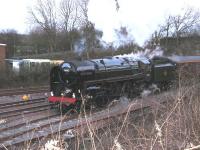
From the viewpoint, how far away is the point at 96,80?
778 inches

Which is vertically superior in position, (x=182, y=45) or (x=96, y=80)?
(x=182, y=45)

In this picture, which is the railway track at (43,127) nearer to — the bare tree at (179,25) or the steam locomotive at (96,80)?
the steam locomotive at (96,80)

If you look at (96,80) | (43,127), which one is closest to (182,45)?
(96,80)

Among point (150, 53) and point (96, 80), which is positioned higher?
point (150, 53)

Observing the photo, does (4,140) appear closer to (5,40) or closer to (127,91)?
(127,91)

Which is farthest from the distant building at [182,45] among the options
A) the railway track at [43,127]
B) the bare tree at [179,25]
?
the railway track at [43,127]

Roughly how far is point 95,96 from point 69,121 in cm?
369

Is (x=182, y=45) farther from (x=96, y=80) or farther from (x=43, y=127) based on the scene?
(x=43, y=127)

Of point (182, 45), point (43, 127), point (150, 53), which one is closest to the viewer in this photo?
point (43, 127)

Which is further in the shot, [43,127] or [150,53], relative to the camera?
[150,53]

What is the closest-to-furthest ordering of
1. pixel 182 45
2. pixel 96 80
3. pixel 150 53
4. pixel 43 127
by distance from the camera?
1. pixel 43 127
2. pixel 96 80
3. pixel 150 53
4. pixel 182 45

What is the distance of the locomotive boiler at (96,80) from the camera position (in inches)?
750

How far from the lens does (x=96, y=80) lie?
19750 mm

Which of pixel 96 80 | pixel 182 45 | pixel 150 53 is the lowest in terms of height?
pixel 96 80
